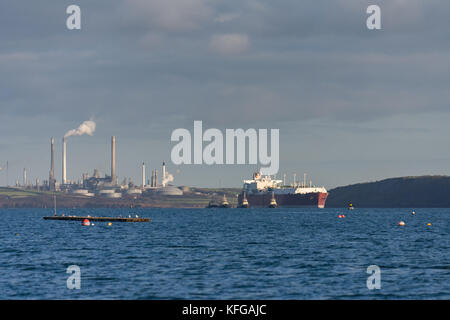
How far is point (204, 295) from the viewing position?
4006 cm

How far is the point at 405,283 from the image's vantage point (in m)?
45.6

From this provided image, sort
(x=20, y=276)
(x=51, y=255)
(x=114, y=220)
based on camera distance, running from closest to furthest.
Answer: (x=20, y=276), (x=51, y=255), (x=114, y=220)

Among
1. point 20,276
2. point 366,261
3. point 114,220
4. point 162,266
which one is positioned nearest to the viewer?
point 20,276

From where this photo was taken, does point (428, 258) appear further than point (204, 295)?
Yes

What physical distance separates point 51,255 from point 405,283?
3838 centimetres

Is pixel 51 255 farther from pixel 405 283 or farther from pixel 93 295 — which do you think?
pixel 405 283

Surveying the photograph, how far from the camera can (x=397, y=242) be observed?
86.4 m
